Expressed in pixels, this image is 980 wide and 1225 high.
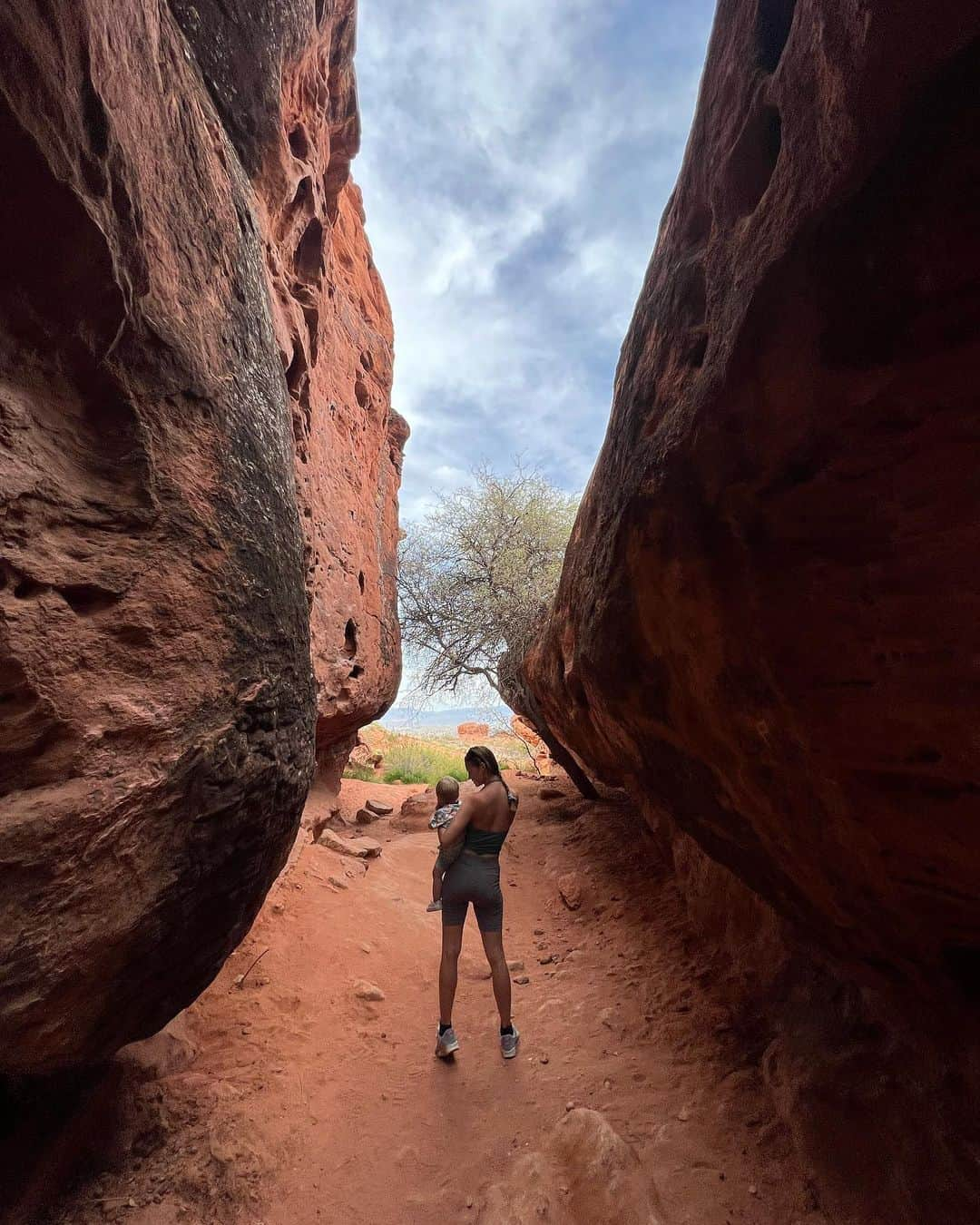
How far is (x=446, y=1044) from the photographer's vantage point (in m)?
4.02

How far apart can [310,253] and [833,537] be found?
23.7 feet

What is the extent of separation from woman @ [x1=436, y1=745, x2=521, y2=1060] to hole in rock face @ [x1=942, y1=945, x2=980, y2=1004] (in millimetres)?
2449

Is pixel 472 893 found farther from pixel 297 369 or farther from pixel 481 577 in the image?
pixel 481 577

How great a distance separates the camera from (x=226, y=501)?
2893mm

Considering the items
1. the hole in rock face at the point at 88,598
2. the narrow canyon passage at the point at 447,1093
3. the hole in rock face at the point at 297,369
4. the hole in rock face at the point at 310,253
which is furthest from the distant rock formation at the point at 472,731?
the hole in rock face at the point at 88,598

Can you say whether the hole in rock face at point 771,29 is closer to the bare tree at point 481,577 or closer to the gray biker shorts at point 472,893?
the gray biker shorts at point 472,893

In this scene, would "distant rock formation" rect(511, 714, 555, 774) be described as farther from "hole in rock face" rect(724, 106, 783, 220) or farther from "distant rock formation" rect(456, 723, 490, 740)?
"hole in rock face" rect(724, 106, 783, 220)

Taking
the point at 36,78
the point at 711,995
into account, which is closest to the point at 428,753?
the point at 711,995

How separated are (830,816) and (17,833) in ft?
10.7

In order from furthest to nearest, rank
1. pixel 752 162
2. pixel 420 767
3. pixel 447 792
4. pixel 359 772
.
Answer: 1. pixel 420 767
2. pixel 359 772
3. pixel 447 792
4. pixel 752 162

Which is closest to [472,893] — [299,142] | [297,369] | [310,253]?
[297,369]

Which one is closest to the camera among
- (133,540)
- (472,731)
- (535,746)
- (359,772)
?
(133,540)

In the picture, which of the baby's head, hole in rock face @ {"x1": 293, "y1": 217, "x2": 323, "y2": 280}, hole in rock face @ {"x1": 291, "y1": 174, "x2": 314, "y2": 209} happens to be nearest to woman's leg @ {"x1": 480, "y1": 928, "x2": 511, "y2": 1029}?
the baby's head

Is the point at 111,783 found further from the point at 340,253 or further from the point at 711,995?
the point at 340,253
